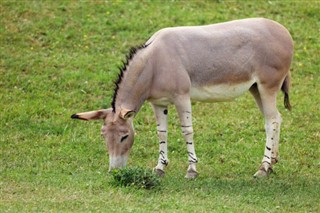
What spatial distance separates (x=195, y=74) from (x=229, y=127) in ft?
10.3

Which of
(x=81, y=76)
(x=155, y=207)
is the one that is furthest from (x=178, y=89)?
(x=81, y=76)

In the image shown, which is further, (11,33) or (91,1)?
(91,1)

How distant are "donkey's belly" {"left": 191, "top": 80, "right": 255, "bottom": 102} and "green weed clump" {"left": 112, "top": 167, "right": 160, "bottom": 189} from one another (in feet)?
5.64

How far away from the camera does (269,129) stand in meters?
12.8

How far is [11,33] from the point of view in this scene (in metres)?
18.4

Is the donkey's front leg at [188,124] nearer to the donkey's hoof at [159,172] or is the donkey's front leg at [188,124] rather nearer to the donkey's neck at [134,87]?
the donkey's hoof at [159,172]

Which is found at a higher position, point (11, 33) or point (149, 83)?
point (149, 83)

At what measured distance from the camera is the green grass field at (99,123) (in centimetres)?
1084

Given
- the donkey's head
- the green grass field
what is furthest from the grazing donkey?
the green grass field

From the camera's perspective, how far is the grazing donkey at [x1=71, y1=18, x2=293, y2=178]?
11922 mm

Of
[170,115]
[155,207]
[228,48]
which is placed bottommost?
[170,115]

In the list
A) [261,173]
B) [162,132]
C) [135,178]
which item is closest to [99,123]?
[162,132]

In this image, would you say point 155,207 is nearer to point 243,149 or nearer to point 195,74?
point 195,74

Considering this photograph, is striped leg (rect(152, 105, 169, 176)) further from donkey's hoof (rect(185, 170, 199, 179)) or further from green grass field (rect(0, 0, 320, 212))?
donkey's hoof (rect(185, 170, 199, 179))
